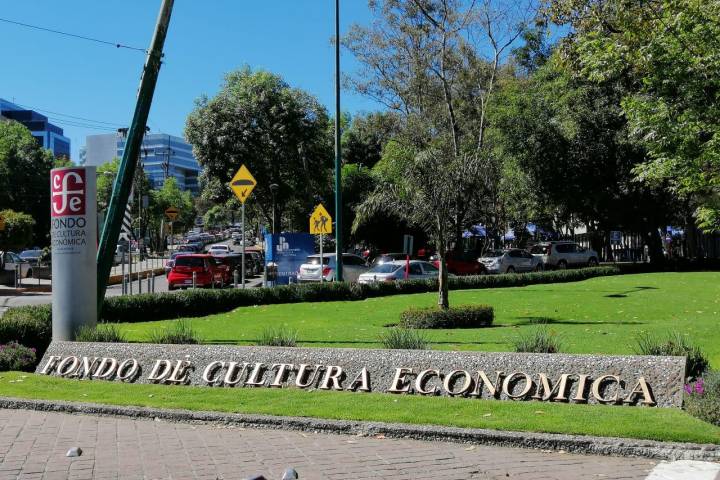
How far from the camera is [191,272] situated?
106 feet

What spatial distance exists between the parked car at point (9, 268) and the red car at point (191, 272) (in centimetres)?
840

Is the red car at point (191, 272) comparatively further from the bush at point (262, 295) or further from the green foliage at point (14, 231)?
the green foliage at point (14, 231)

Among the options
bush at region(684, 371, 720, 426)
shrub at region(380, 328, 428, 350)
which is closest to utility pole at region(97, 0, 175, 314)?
shrub at region(380, 328, 428, 350)

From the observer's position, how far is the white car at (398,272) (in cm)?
2873

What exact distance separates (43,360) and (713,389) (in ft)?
31.2

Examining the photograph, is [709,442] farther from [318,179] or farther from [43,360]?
[318,179]

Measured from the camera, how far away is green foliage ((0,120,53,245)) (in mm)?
61375

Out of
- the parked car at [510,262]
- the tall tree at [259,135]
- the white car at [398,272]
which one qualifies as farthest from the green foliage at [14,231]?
the parked car at [510,262]

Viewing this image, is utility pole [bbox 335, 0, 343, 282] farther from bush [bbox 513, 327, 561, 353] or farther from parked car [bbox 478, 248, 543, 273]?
parked car [bbox 478, 248, 543, 273]

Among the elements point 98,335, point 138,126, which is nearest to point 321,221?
point 138,126

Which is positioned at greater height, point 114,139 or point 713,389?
point 114,139

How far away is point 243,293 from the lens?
2250 centimetres

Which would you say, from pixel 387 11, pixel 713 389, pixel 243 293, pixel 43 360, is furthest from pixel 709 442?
pixel 387 11

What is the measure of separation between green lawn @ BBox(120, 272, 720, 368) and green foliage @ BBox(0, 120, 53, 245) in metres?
47.2
